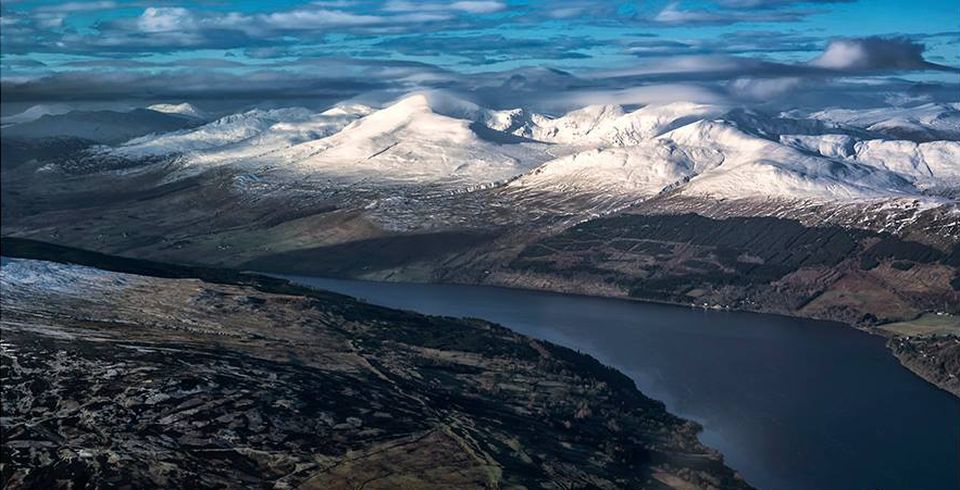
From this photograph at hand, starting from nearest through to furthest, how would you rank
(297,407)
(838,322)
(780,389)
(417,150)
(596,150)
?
(297,407), (780,389), (838,322), (596,150), (417,150)

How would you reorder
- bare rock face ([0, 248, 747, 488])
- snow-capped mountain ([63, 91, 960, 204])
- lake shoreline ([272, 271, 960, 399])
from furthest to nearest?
snow-capped mountain ([63, 91, 960, 204]) < lake shoreline ([272, 271, 960, 399]) < bare rock face ([0, 248, 747, 488])

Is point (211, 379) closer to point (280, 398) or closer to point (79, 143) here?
point (280, 398)

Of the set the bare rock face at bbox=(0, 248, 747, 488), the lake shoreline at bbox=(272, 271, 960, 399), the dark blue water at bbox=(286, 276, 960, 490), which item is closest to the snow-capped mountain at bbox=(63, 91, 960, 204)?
the lake shoreline at bbox=(272, 271, 960, 399)

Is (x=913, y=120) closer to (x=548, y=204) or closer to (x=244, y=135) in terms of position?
(x=548, y=204)

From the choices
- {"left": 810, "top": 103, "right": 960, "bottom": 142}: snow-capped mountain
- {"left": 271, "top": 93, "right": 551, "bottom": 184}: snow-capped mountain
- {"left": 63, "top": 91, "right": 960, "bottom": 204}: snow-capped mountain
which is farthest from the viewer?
{"left": 271, "top": 93, "right": 551, "bottom": 184}: snow-capped mountain

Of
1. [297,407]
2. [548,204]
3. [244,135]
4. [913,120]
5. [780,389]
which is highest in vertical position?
[913,120]

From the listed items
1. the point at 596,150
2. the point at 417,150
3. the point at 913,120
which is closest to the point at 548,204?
the point at 596,150

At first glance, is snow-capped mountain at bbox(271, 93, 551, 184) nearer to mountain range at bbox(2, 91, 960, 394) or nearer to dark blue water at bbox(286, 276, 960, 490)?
mountain range at bbox(2, 91, 960, 394)
